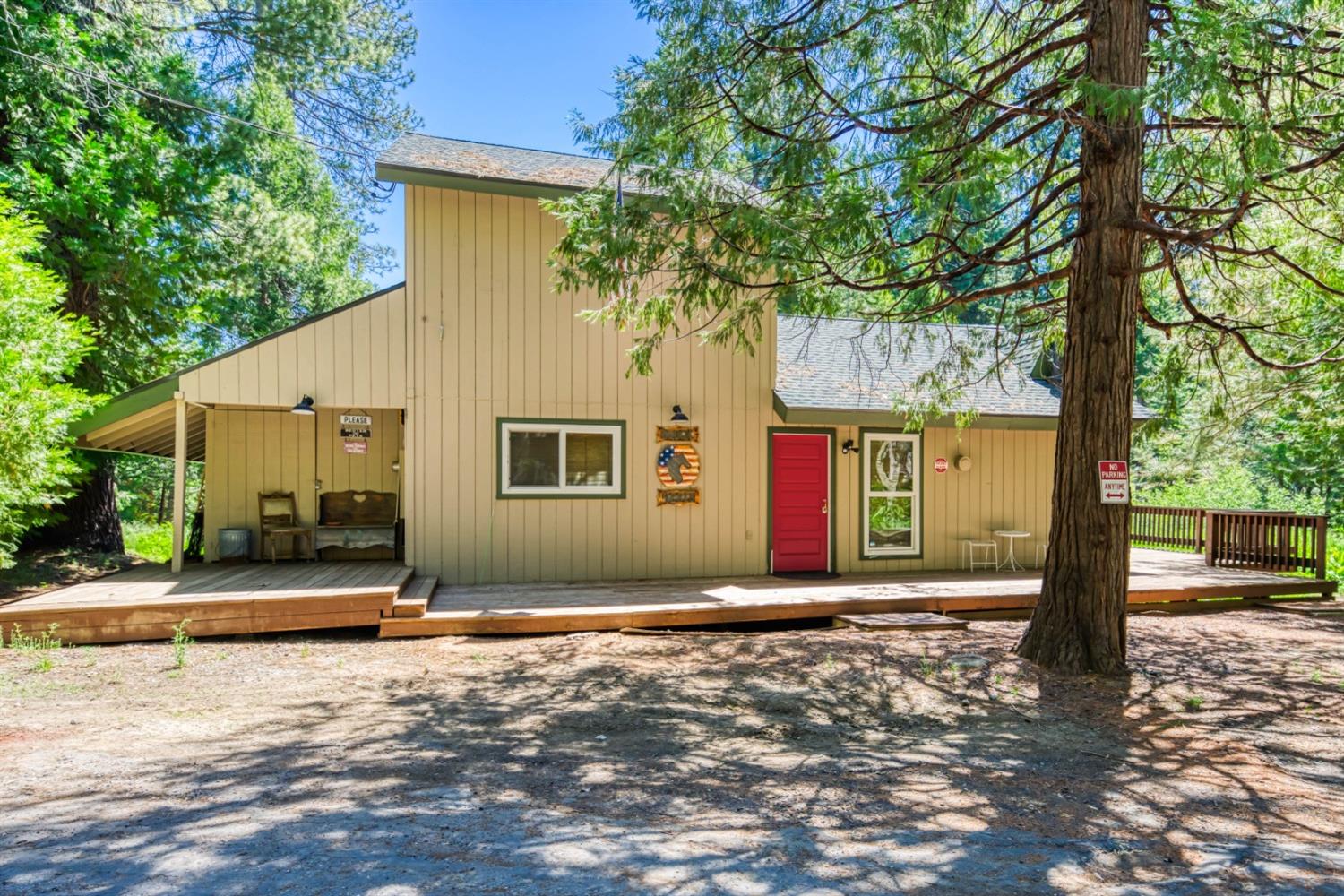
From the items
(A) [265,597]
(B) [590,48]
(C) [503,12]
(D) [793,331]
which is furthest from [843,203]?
(C) [503,12]

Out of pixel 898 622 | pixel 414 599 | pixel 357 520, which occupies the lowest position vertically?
pixel 898 622

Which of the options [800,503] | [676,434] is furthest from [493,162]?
[800,503]

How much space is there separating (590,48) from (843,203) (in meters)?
8.96

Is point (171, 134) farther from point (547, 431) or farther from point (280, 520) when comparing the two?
point (547, 431)

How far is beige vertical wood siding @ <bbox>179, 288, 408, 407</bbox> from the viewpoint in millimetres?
7879

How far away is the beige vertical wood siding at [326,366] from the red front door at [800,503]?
4321 mm

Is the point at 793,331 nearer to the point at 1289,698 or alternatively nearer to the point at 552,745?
the point at 1289,698

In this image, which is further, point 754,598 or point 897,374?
point 897,374

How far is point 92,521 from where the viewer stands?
11.1 metres

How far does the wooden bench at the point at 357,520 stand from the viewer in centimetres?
961

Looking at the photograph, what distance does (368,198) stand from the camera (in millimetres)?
18953

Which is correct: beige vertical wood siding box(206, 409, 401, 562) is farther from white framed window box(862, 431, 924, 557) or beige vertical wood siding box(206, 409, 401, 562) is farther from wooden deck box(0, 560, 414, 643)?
white framed window box(862, 431, 924, 557)

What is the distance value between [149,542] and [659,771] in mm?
16273

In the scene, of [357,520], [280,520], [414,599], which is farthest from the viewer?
[357,520]
